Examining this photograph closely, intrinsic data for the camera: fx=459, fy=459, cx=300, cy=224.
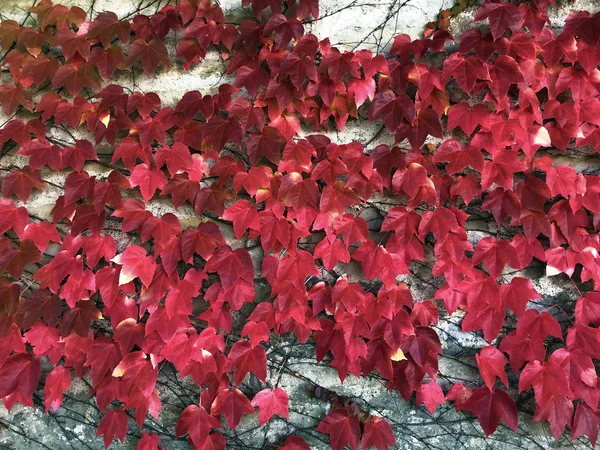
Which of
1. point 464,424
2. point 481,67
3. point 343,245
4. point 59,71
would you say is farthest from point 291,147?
point 464,424

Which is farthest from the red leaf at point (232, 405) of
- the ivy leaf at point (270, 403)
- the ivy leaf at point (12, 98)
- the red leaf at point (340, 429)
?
the ivy leaf at point (12, 98)

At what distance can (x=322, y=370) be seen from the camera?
2289mm

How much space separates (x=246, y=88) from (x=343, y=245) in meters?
0.86

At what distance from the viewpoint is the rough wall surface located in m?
2.19

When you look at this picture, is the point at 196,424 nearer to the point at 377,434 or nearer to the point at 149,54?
the point at 377,434

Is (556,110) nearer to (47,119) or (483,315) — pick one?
(483,315)

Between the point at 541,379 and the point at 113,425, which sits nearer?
the point at 541,379

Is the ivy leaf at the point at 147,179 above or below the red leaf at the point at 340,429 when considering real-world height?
above

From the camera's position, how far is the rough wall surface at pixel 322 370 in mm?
2189

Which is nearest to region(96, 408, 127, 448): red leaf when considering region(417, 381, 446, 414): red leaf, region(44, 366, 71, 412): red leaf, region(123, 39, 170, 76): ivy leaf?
region(44, 366, 71, 412): red leaf

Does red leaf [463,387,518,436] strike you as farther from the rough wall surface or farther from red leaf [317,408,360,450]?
red leaf [317,408,360,450]

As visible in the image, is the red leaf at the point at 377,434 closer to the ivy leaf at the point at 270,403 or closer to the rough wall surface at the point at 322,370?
the rough wall surface at the point at 322,370

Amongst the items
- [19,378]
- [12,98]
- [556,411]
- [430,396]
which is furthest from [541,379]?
[12,98]

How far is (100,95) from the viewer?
2.17m
